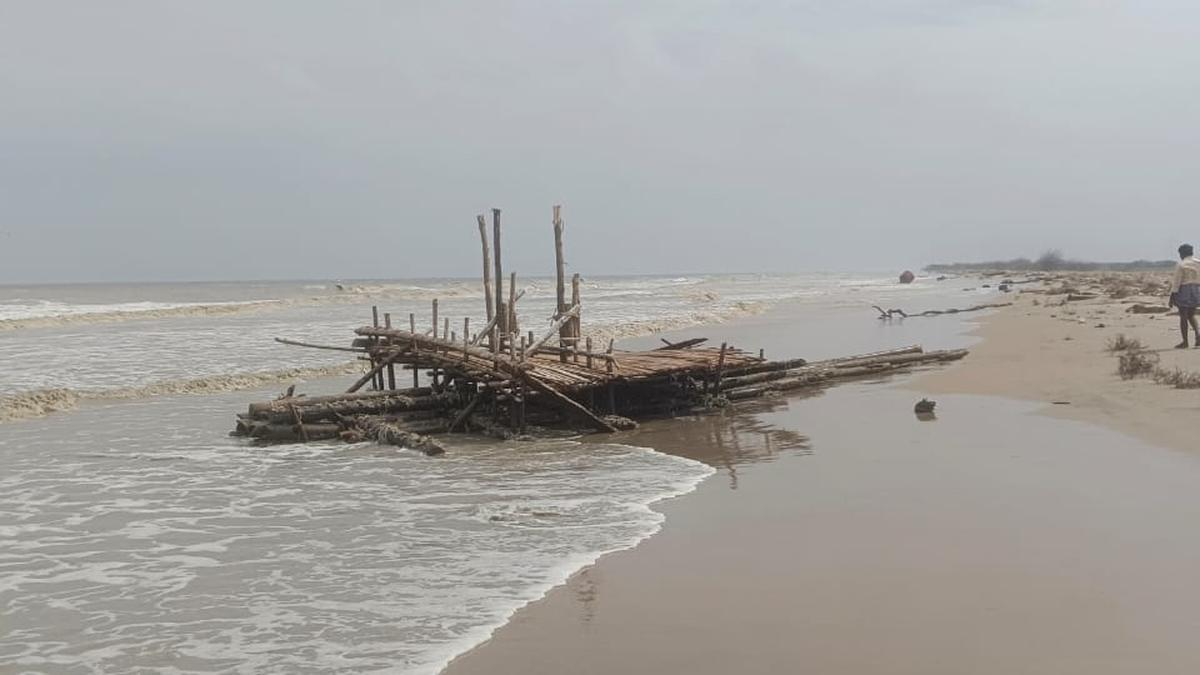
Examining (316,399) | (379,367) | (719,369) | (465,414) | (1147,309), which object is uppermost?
(1147,309)

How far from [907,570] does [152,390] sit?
1702 centimetres

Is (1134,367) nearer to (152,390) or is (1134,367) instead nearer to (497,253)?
(497,253)

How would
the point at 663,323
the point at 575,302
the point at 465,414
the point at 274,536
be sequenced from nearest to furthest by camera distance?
the point at 274,536
the point at 465,414
the point at 575,302
the point at 663,323

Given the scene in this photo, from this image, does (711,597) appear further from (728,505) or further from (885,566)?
(728,505)

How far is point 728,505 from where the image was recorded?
7.78 metres

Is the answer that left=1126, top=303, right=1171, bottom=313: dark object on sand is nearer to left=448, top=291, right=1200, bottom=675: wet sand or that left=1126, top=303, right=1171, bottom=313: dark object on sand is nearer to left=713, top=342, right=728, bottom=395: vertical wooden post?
left=713, top=342, right=728, bottom=395: vertical wooden post

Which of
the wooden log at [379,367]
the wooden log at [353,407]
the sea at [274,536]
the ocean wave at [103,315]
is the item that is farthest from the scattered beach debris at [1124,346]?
the ocean wave at [103,315]

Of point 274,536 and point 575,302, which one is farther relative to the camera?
point 575,302

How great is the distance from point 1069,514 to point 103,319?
46433 millimetres

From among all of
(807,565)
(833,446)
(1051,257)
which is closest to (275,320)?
(833,446)

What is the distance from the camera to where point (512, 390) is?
503 inches

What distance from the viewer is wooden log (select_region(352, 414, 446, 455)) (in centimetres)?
1142

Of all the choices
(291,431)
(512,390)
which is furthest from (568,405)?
(291,431)

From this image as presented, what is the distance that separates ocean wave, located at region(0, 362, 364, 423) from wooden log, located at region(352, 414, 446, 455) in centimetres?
687
